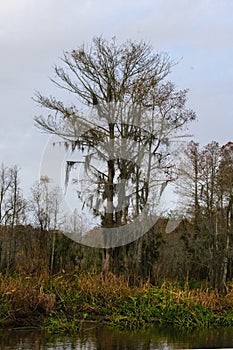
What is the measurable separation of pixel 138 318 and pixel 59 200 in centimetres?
1025

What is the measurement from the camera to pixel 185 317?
11.8 m

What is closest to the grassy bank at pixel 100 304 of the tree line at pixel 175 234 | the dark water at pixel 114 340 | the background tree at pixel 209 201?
the dark water at pixel 114 340

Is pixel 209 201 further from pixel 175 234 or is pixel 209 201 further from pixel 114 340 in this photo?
pixel 114 340

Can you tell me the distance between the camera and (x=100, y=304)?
11930 mm

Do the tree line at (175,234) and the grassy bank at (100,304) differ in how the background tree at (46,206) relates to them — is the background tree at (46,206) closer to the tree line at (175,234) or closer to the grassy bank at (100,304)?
the tree line at (175,234)

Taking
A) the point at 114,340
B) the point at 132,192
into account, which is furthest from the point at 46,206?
the point at 114,340

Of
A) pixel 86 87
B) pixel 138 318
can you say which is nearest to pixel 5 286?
pixel 138 318

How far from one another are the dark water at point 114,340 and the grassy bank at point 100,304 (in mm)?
444

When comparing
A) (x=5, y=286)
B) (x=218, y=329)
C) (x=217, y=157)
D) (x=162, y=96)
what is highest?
(x=162, y=96)

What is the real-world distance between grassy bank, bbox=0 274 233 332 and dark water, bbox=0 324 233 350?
1.46 ft

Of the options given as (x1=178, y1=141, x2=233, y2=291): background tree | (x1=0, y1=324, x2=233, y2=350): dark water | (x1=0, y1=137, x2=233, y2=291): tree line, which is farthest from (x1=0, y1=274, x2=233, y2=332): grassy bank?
(x1=178, y1=141, x2=233, y2=291): background tree

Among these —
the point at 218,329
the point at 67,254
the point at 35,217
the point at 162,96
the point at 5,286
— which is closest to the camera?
the point at 5,286

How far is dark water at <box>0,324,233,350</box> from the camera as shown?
874 centimetres

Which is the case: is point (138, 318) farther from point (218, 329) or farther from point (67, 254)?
point (67, 254)
